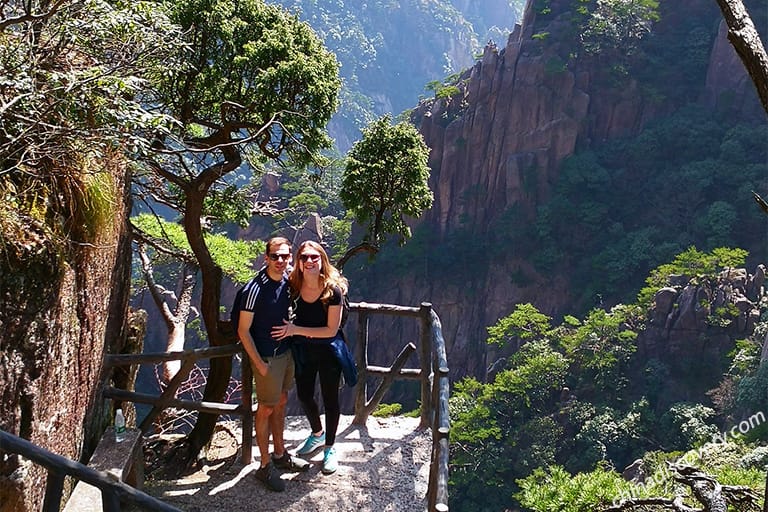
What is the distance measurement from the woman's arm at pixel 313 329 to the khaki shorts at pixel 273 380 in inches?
6.0

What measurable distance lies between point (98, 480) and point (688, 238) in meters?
24.7

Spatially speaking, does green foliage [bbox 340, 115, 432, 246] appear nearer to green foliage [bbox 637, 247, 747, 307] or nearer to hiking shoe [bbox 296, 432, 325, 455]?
hiking shoe [bbox 296, 432, 325, 455]

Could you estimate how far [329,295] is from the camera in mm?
3129

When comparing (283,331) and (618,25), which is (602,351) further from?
(283,331)

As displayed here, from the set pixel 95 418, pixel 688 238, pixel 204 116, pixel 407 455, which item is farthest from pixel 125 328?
pixel 688 238

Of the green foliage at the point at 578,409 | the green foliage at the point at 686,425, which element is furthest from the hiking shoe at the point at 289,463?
the green foliage at the point at 686,425

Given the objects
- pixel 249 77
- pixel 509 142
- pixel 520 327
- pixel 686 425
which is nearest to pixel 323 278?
pixel 249 77

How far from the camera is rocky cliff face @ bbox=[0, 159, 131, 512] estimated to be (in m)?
2.23

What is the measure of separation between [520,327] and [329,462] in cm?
1856

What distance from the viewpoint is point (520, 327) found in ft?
70.1

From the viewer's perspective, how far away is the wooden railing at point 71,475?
1.26m

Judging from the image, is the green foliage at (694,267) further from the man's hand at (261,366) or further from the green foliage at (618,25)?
the man's hand at (261,366)

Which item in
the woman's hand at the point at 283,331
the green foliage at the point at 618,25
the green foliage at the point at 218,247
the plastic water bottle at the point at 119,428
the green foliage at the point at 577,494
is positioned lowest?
the green foliage at the point at 577,494

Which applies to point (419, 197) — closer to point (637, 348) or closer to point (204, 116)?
point (204, 116)
